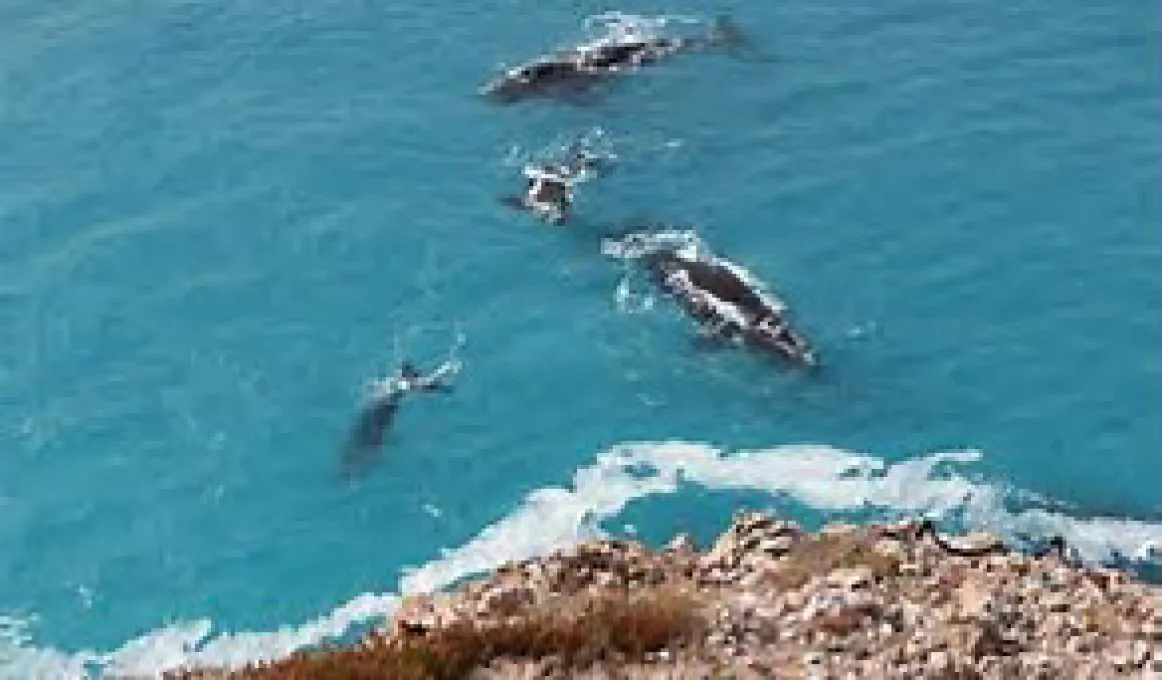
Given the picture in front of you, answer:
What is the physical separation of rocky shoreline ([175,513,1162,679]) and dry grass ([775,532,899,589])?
0.06ft

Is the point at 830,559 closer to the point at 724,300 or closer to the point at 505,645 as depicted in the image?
the point at 505,645

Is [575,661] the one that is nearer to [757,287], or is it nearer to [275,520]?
[275,520]

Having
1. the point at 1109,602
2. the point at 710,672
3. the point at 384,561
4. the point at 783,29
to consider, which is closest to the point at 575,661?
the point at 710,672

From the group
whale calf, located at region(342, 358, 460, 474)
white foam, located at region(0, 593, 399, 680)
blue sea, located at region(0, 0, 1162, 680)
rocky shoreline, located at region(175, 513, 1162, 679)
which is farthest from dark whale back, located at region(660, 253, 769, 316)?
rocky shoreline, located at region(175, 513, 1162, 679)

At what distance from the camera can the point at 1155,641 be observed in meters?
11.6

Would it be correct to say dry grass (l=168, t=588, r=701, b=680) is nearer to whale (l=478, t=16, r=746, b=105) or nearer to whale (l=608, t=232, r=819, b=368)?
whale (l=608, t=232, r=819, b=368)

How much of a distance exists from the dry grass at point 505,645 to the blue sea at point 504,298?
8888 mm

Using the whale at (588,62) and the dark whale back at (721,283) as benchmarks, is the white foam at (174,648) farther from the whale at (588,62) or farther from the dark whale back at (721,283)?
the whale at (588,62)

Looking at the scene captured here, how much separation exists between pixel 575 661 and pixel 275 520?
439 inches

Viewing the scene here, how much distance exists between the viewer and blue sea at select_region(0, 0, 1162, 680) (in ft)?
69.3

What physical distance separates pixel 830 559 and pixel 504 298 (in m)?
12.1

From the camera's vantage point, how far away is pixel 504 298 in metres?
24.8

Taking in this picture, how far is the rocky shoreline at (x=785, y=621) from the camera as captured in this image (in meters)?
10.9

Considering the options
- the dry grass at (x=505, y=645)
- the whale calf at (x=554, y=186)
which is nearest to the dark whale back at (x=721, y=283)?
the whale calf at (x=554, y=186)
